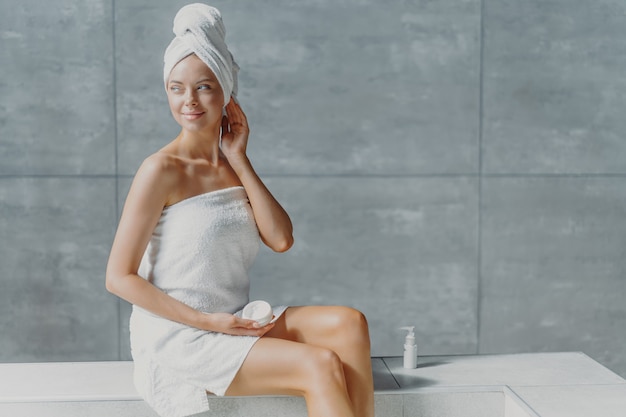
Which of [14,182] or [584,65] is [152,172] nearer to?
[14,182]

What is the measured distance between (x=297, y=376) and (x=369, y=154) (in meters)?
1.73

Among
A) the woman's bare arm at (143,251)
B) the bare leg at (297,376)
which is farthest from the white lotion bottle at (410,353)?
the woman's bare arm at (143,251)

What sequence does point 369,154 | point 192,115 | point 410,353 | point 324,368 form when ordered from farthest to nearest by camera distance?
point 369,154, point 410,353, point 192,115, point 324,368

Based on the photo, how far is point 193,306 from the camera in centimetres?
191

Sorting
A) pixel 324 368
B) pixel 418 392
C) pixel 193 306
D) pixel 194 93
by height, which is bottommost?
pixel 418 392

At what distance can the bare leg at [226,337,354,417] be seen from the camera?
1763 mm

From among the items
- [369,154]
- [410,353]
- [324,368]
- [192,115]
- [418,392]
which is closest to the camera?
[324,368]

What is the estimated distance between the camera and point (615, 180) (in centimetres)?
356

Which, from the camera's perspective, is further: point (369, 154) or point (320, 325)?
point (369, 154)

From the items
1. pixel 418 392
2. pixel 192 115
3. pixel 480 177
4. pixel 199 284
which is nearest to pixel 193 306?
pixel 199 284

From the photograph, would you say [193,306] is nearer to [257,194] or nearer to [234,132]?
[257,194]

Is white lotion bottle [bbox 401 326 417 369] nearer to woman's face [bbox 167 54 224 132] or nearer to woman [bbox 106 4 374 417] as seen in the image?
woman [bbox 106 4 374 417]

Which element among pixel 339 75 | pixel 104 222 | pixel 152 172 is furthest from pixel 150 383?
pixel 339 75

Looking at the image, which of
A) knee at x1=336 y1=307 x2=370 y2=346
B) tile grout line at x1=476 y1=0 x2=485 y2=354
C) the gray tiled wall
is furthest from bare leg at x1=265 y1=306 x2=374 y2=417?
tile grout line at x1=476 y1=0 x2=485 y2=354
